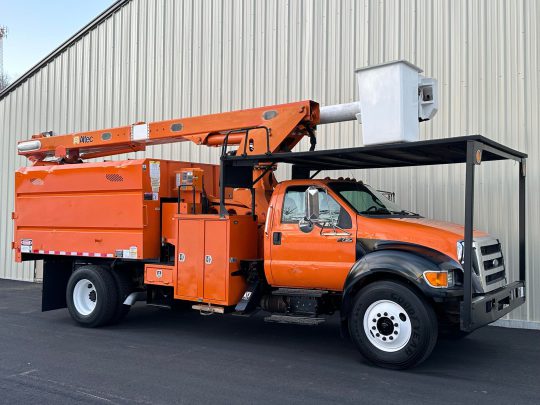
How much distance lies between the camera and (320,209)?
7.37m

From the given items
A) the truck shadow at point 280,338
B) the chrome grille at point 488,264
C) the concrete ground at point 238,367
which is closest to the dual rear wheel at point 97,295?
the concrete ground at point 238,367

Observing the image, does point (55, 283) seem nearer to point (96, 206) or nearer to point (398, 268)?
point (96, 206)

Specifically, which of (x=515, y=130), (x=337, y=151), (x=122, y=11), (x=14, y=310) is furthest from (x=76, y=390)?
(x=122, y=11)

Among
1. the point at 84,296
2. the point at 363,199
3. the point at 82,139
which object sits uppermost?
the point at 82,139

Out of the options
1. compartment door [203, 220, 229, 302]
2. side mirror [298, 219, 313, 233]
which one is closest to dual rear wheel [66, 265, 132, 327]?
compartment door [203, 220, 229, 302]

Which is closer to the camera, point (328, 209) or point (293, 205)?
point (328, 209)

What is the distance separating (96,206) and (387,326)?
5.31 m

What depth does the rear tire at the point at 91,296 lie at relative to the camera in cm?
898

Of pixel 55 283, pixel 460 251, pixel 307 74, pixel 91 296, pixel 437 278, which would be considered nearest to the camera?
pixel 437 278

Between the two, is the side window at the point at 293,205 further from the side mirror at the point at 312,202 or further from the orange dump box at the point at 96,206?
the orange dump box at the point at 96,206

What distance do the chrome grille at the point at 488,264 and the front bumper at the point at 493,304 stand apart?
114 millimetres

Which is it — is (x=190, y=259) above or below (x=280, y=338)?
above

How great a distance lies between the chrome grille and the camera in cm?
654

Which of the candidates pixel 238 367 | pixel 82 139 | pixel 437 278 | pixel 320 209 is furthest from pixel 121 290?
pixel 437 278
